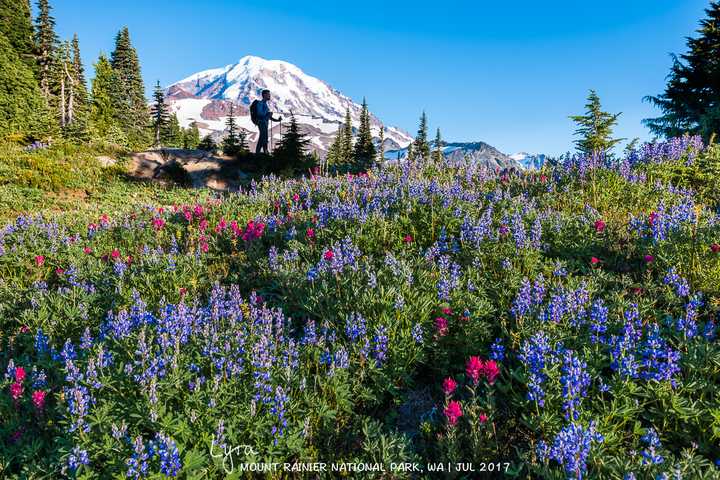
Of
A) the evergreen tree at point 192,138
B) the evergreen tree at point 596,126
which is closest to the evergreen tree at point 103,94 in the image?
the evergreen tree at point 192,138

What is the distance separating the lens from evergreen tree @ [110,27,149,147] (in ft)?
183

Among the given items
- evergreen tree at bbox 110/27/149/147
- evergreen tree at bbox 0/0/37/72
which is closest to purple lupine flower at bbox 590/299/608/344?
evergreen tree at bbox 110/27/149/147

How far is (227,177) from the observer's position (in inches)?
714

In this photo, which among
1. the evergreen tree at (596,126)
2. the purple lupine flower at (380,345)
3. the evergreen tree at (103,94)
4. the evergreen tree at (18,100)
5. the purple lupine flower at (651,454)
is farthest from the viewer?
the evergreen tree at (103,94)

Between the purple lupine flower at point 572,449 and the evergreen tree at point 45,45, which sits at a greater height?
the evergreen tree at point 45,45

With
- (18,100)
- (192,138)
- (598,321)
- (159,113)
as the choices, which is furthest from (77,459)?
(192,138)

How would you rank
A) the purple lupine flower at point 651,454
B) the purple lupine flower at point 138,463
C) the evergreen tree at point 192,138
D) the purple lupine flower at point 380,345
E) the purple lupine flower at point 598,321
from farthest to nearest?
the evergreen tree at point 192,138, the purple lupine flower at point 380,345, the purple lupine flower at point 598,321, the purple lupine flower at point 138,463, the purple lupine flower at point 651,454

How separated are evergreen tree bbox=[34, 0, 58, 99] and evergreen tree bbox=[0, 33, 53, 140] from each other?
4.85 metres

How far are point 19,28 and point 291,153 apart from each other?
177 feet

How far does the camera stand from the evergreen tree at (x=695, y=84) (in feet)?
70.1

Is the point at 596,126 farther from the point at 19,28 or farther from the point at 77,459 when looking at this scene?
the point at 19,28

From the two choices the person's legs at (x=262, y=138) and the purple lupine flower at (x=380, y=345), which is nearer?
the purple lupine flower at (x=380, y=345)

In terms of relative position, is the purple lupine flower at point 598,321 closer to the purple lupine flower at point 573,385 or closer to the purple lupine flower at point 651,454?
the purple lupine flower at point 573,385

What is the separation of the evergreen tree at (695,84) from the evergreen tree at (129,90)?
58.9 metres
